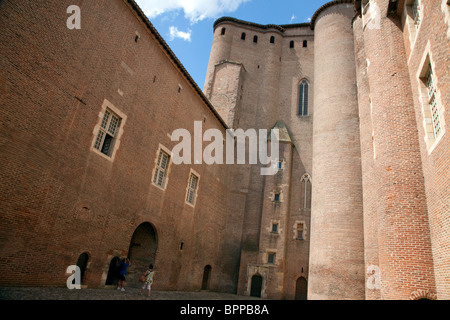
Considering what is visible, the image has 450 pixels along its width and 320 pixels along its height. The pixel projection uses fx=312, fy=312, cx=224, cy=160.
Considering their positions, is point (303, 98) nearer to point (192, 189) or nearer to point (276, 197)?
point (276, 197)

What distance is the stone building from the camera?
9.06 m

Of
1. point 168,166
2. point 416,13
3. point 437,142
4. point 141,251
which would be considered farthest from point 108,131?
point 416,13

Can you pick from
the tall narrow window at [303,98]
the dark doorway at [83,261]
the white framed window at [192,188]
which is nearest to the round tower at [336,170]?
the tall narrow window at [303,98]

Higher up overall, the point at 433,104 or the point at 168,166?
the point at 433,104

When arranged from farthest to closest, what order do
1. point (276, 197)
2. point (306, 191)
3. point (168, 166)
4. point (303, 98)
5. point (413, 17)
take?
point (303, 98) → point (306, 191) → point (276, 197) → point (168, 166) → point (413, 17)

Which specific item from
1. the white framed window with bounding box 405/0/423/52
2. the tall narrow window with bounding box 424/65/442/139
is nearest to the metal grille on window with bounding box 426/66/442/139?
the tall narrow window with bounding box 424/65/442/139

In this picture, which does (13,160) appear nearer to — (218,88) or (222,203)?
(222,203)

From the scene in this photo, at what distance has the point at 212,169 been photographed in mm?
21844

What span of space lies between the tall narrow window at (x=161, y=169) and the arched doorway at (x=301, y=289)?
494 inches

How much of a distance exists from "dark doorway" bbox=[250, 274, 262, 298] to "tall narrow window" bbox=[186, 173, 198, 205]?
7791 millimetres

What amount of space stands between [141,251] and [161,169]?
4.18m

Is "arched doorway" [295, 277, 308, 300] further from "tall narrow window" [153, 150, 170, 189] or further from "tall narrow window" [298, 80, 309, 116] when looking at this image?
"tall narrow window" [298, 80, 309, 116]
